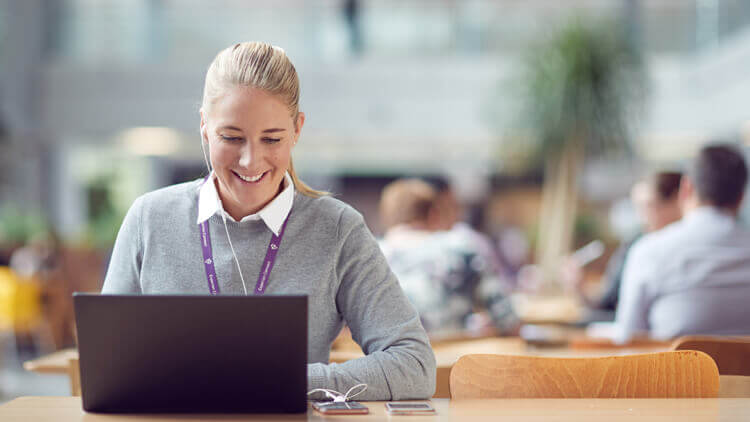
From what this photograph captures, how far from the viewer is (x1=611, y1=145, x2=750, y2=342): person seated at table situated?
2535 millimetres

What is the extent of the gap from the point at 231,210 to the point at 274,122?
21cm

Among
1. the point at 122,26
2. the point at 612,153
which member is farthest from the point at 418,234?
the point at 122,26

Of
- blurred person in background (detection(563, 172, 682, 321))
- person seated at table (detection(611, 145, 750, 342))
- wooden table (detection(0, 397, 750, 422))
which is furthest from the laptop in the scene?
blurred person in background (detection(563, 172, 682, 321))

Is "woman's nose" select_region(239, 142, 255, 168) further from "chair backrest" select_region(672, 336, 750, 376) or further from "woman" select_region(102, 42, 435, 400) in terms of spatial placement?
"chair backrest" select_region(672, 336, 750, 376)

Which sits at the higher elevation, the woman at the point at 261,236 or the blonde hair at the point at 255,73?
the blonde hair at the point at 255,73

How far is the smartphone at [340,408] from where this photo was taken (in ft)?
3.92

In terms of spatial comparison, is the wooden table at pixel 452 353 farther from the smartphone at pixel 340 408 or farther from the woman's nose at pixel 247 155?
the woman's nose at pixel 247 155

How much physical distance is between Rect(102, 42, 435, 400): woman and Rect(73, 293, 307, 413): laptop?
321mm

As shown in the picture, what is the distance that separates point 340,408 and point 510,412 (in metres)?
0.28

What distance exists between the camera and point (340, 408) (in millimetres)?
1208

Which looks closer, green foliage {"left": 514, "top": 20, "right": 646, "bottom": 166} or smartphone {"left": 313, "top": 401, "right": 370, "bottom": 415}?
smartphone {"left": 313, "top": 401, "right": 370, "bottom": 415}

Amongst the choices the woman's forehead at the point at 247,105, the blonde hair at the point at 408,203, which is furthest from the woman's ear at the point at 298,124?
the blonde hair at the point at 408,203

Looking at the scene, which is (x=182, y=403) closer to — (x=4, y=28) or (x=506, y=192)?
(x=4, y=28)

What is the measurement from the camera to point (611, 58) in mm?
6441
